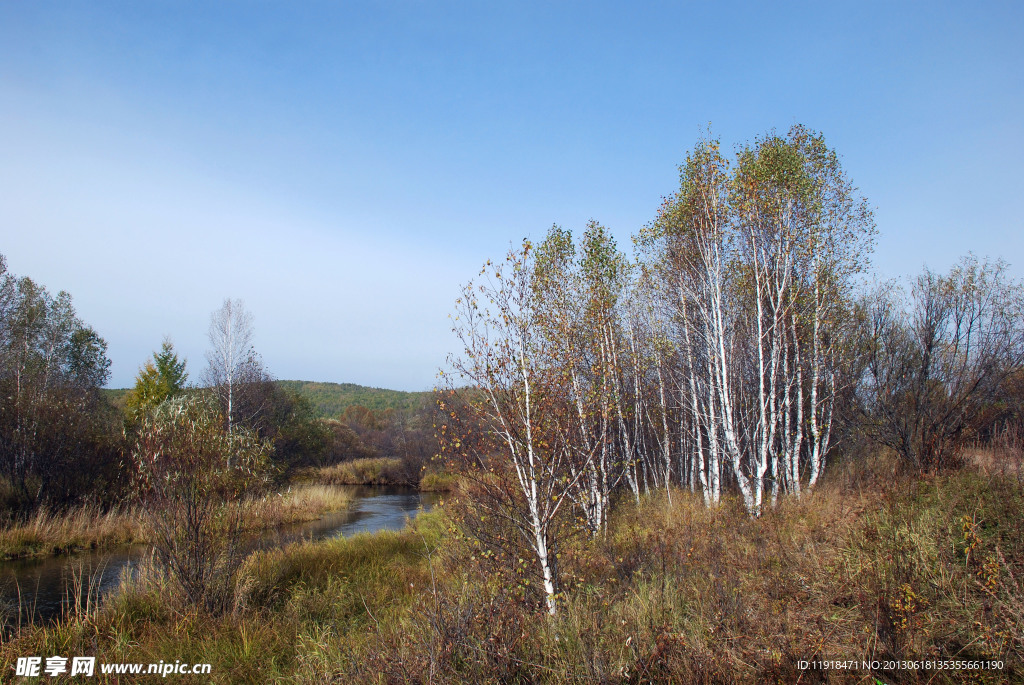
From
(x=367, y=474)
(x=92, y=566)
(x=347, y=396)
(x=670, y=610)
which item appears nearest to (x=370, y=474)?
(x=367, y=474)

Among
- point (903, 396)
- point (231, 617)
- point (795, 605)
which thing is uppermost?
point (903, 396)

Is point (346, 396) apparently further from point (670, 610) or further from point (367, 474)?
point (670, 610)

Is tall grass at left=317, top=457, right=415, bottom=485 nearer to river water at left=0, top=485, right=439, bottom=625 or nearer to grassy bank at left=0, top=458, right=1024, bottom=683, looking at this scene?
river water at left=0, top=485, right=439, bottom=625

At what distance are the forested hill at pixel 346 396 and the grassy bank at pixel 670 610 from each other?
68.3 meters

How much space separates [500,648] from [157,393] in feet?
95.8

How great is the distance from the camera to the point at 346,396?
89125mm

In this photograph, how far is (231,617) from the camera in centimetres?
708

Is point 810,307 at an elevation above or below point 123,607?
above

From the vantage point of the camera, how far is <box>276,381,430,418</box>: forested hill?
79.2m

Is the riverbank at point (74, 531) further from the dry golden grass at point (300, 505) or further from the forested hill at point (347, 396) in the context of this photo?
the forested hill at point (347, 396)

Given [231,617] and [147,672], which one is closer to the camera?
[147,672]

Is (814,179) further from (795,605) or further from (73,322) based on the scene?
(73,322)

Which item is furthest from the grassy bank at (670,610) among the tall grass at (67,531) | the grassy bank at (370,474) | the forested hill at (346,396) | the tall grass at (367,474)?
the forested hill at (346,396)

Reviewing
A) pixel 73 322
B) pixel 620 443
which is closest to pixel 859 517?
pixel 620 443
